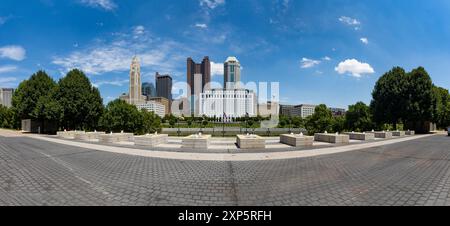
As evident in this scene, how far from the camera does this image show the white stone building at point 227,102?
139 metres

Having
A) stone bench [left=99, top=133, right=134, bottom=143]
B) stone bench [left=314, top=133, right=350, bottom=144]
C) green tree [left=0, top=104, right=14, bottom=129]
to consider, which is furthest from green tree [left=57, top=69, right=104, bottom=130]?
green tree [left=0, top=104, right=14, bottom=129]

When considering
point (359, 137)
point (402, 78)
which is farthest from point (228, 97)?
point (359, 137)

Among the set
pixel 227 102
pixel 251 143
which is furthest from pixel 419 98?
pixel 227 102

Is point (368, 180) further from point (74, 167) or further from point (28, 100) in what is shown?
point (28, 100)

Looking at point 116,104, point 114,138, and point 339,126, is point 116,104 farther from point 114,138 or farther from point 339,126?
point 339,126

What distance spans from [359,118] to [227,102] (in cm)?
10107

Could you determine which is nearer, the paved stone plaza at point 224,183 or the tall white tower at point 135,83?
the paved stone plaza at point 224,183

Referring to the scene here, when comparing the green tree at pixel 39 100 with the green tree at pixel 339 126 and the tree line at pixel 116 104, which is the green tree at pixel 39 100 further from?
the green tree at pixel 339 126

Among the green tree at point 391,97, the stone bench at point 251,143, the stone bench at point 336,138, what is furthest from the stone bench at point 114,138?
the green tree at point 391,97

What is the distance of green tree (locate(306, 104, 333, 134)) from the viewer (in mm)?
42469

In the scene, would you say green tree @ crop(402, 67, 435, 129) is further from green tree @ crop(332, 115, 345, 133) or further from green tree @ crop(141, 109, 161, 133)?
green tree @ crop(141, 109, 161, 133)

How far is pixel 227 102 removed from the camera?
143 m
